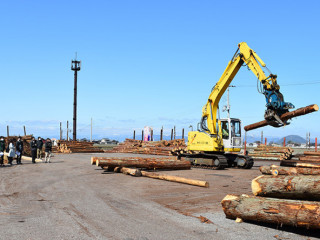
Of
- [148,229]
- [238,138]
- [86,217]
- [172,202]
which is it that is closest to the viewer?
[148,229]

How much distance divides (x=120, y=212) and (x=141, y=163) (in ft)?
30.7

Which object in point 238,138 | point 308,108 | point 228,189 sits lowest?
point 228,189

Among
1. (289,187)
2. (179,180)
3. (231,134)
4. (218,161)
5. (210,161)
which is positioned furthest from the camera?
(210,161)

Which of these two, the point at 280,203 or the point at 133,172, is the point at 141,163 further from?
the point at 280,203

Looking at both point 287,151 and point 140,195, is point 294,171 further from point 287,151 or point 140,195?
point 287,151

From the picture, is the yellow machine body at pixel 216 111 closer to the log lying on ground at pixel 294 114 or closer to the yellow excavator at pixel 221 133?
the yellow excavator at pixel 221 133

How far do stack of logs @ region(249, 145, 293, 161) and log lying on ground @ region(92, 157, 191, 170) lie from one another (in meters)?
14.9

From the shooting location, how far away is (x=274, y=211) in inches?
264

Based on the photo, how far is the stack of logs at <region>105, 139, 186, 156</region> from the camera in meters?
35.8

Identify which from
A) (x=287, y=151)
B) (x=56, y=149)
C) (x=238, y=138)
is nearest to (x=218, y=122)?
(x=238, y=138)

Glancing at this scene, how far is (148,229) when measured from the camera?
6598 mm

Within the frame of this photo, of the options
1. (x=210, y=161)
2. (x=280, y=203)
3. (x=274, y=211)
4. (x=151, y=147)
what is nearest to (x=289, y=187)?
(x=280, y=203)

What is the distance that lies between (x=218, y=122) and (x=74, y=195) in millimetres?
11922

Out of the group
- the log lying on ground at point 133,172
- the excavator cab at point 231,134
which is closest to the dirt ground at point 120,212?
the log lying on ground at point 133,172
